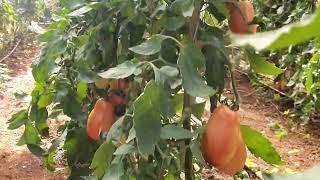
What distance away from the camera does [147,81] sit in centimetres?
124

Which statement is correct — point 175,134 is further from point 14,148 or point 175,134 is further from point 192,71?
point 14,148

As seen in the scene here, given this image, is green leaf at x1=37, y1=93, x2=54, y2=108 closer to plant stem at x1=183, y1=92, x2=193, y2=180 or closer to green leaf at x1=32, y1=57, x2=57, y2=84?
green leaf at x1=32, y1=57, x2=57, y2=84

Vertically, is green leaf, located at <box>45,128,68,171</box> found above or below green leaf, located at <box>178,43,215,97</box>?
below

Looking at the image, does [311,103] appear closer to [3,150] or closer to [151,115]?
[3,150]

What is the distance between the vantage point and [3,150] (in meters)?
3.20

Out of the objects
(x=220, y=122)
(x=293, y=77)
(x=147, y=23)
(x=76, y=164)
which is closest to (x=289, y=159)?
(x=293, y=77)

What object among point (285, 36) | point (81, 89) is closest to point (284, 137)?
point (81, 89)

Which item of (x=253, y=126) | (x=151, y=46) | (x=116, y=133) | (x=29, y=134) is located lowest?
(x=253, y=126)

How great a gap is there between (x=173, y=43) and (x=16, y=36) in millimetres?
6732

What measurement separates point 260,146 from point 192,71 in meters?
0.29

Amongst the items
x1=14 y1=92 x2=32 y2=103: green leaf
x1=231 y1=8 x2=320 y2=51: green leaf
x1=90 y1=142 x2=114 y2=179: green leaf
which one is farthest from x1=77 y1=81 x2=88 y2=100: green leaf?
x1=231 y1=8 x2=320 y2=51: green leaf

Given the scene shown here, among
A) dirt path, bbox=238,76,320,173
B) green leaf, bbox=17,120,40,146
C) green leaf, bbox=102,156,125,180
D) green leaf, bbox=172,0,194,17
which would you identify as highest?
green leaf, bbox=172,0,194,17

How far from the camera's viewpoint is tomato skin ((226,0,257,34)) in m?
1.12

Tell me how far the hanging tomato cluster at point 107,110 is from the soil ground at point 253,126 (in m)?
1.31
